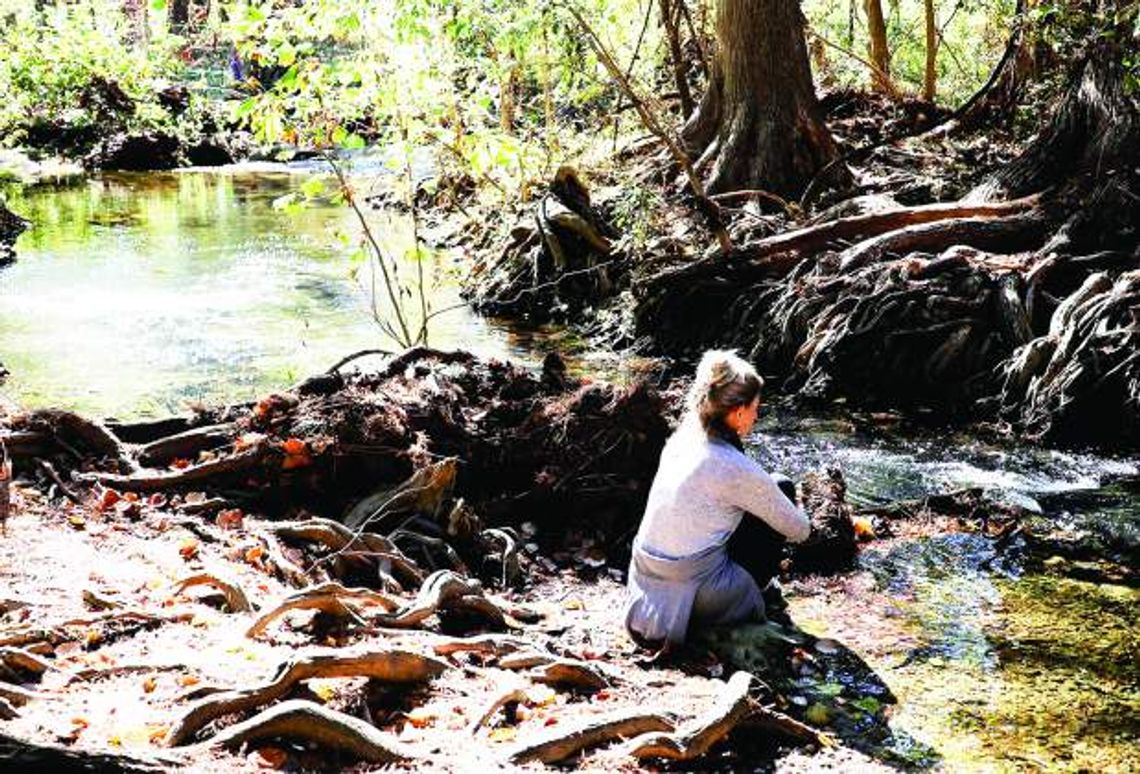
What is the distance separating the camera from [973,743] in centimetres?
505

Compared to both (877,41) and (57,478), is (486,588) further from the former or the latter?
(877,41)

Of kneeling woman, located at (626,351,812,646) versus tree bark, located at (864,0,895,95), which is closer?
kneeling woman, located at (626,351,812,646)

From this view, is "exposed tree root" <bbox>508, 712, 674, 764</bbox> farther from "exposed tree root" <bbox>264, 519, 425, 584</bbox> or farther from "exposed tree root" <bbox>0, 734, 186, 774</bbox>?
"exposed tree root" <bbox>264, 519, 425, 584</bbox>

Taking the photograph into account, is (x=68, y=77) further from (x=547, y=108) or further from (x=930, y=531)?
(x=930, y=531)

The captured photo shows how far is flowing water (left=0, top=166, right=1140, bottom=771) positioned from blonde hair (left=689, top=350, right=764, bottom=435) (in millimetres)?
1320

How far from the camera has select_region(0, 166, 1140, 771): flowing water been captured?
5387 millimetres

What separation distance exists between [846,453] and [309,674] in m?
6.15

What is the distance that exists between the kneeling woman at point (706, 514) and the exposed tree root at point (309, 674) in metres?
1.17

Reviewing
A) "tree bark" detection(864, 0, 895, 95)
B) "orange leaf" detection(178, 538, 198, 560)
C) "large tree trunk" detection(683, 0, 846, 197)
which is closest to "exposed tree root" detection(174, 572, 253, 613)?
"orange leaf" detection(178, 538, 198, 560)

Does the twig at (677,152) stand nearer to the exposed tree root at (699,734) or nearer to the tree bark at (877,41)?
the tree bark at (877,41)

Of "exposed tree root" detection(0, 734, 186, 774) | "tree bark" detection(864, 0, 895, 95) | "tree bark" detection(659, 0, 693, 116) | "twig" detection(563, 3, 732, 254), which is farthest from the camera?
"tree bark" detection(864, 0, 895, 95)

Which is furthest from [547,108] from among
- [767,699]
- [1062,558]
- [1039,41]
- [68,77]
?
[68,77]

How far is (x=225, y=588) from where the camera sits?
19.3 ft

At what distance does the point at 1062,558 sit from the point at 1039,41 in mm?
9676
